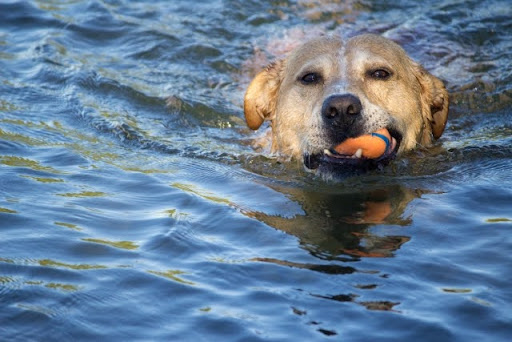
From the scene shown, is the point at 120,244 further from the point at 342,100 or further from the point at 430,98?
the point at 430,98

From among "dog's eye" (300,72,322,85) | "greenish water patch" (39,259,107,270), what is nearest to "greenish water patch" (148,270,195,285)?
"greenish water patch" (39,259,107,270)

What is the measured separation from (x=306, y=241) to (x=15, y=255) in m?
1.72

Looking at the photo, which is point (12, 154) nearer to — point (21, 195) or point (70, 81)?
point (21, 195)

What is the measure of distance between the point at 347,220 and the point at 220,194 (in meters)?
1.04

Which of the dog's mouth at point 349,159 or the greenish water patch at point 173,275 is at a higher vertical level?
the dog's mouth at point 349,159

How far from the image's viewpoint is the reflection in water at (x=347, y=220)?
514 centimetres

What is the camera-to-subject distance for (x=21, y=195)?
602 cm

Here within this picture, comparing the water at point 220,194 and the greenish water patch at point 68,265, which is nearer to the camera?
the water at point 220,194

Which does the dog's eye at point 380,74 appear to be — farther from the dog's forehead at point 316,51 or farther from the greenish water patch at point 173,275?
the greenish water patch at point 173,275

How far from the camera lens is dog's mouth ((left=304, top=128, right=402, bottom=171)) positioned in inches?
246

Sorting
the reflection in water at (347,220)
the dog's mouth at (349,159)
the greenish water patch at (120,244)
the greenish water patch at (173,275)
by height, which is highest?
the dog's mouth at (349,159)

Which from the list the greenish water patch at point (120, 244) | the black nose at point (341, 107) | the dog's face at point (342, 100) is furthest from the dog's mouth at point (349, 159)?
the greenish water patch at point (120, 244)

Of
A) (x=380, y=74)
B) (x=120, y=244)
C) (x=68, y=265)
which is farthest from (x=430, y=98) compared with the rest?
(x=68, y=265)

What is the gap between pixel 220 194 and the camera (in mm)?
6246
